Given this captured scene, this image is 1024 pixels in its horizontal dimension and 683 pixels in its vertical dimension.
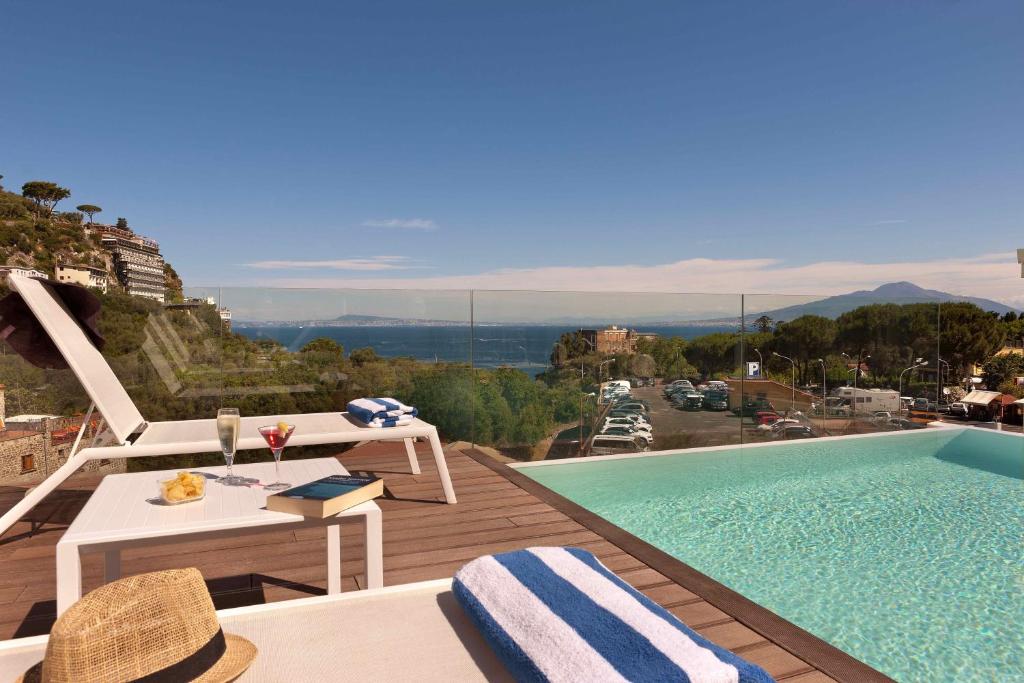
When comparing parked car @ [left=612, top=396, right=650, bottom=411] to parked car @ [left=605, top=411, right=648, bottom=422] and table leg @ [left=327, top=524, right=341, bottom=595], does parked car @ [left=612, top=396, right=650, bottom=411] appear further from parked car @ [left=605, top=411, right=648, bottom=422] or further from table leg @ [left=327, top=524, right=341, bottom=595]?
table leg @ [left=327, top=524, right=341, bottom=595]

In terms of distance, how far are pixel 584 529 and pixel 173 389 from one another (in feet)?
11.9

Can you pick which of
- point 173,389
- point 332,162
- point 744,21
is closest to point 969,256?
point 744,21

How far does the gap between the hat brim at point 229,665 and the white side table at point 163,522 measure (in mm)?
724

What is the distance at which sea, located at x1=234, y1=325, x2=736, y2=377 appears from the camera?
5535 millimetres

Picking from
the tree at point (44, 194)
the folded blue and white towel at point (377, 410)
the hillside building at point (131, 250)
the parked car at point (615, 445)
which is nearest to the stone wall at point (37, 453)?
the folded blue and white towel at point (377, 410)

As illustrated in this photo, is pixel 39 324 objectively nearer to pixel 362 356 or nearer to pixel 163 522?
pixel 163 522

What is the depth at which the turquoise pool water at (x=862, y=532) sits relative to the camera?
250 cm

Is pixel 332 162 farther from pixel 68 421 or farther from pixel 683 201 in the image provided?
pixel 68 421

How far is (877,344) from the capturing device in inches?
283

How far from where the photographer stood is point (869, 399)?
273 inches

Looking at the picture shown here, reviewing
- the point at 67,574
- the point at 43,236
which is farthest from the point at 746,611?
the point at 43,236

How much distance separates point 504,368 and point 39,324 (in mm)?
3335

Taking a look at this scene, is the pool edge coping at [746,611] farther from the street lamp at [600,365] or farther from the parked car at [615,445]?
the street lamp at [600,365]

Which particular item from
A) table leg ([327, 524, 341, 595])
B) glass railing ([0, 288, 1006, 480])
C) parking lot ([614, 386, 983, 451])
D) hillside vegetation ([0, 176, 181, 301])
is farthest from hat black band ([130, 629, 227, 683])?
hillside vegetation ([0, 176, 181, 301])
